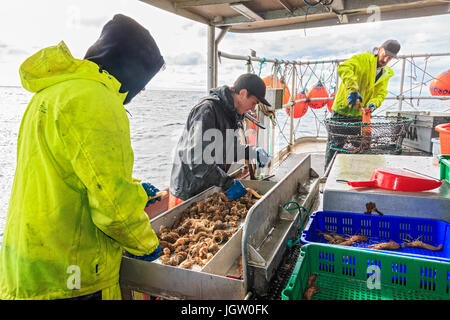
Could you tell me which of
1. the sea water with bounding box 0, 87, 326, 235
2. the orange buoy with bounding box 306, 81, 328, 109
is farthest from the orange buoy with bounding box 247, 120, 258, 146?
the orange buoy with bounding box 306, 81, 328, 109

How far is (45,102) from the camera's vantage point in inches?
49.6

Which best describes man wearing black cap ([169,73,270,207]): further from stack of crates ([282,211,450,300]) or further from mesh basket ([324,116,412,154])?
stack of crates ([282,211,450,300])

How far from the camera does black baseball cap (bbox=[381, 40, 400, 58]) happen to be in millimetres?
3974

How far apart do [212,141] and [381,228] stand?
1685mm

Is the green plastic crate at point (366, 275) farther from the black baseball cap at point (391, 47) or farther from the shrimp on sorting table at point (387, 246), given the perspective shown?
the black baseball cap at point (391, 47)

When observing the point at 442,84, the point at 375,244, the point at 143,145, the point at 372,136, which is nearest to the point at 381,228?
the point at 375,244

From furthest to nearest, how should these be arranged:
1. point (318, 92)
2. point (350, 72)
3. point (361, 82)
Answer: point (318, 92)
point (361, 82)
point (350, 72)

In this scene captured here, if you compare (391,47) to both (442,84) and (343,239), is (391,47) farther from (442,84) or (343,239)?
(442,84)

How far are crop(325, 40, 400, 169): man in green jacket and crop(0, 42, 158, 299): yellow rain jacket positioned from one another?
295 centimetres

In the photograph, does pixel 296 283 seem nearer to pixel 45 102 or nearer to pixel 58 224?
pixel 58 224

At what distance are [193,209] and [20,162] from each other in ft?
4.88

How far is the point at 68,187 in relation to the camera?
1309mm

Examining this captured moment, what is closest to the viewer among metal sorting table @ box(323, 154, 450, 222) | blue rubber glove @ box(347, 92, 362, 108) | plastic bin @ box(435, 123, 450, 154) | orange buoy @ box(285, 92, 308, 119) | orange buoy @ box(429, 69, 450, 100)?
metal sorting table @ box(323, 154, 450, 222)
